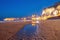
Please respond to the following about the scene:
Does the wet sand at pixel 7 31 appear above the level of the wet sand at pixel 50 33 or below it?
above

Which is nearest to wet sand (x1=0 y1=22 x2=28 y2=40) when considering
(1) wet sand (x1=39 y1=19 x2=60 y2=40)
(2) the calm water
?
(2) the calm water

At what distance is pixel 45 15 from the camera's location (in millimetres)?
9242

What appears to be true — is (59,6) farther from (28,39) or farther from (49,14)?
(28,39)

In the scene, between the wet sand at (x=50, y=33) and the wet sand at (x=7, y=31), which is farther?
the wet sand at (x=7, y=31)

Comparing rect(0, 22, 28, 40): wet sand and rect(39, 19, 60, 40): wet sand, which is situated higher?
rect(0, 22, 28, 40): wet sand

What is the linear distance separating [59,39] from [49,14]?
4.87 meters

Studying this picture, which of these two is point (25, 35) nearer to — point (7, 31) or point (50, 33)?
point (50, 33)

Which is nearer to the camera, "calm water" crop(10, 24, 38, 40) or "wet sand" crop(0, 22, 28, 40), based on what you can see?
"calm water" crop(10, 24, 38, 40)

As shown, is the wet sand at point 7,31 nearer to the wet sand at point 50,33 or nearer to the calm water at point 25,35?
the calm water at point 25,35

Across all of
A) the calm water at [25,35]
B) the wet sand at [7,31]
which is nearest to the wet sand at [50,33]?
the calm water at [25,35]

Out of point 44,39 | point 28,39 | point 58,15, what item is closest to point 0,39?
point 28,39

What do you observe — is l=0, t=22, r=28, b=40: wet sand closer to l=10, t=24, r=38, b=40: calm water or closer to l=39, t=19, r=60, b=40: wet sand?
l=10, t=24, r=38, b=40: calm water

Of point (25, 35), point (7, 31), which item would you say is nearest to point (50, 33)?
point (25, 35)

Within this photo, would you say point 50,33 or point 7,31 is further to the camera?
point 7,31
